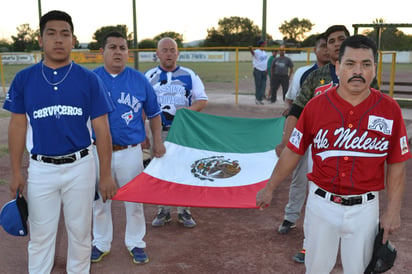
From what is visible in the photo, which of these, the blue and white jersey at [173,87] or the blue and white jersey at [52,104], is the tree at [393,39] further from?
the blue and white jersey at [52,104]

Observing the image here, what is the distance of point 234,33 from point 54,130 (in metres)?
98.6

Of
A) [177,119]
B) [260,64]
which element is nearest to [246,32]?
[260,64]

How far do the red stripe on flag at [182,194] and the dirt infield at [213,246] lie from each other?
2.40 ft

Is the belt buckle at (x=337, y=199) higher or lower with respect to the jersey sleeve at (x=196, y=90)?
lower

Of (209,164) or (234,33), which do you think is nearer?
(209,164)

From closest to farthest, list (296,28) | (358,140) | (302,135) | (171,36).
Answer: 1. (358,140)
2. (302,135)
3. (171,36)
4. (296,28)

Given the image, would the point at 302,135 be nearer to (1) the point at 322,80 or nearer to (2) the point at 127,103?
(1) the point at 322,80

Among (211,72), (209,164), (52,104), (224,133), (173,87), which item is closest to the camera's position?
(52,104)

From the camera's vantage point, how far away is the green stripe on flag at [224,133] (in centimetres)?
529

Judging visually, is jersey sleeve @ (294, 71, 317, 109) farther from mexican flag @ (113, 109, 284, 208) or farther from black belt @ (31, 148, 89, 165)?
black belt @ (31, 148, 89, 165)

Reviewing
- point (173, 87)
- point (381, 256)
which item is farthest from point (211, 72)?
point (381, 256)

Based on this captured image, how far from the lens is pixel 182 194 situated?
4.36 meters

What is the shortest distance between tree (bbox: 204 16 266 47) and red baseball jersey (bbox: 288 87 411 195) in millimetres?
82983

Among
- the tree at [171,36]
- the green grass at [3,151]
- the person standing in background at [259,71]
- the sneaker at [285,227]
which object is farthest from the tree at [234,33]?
the sneaker at [285,227]
